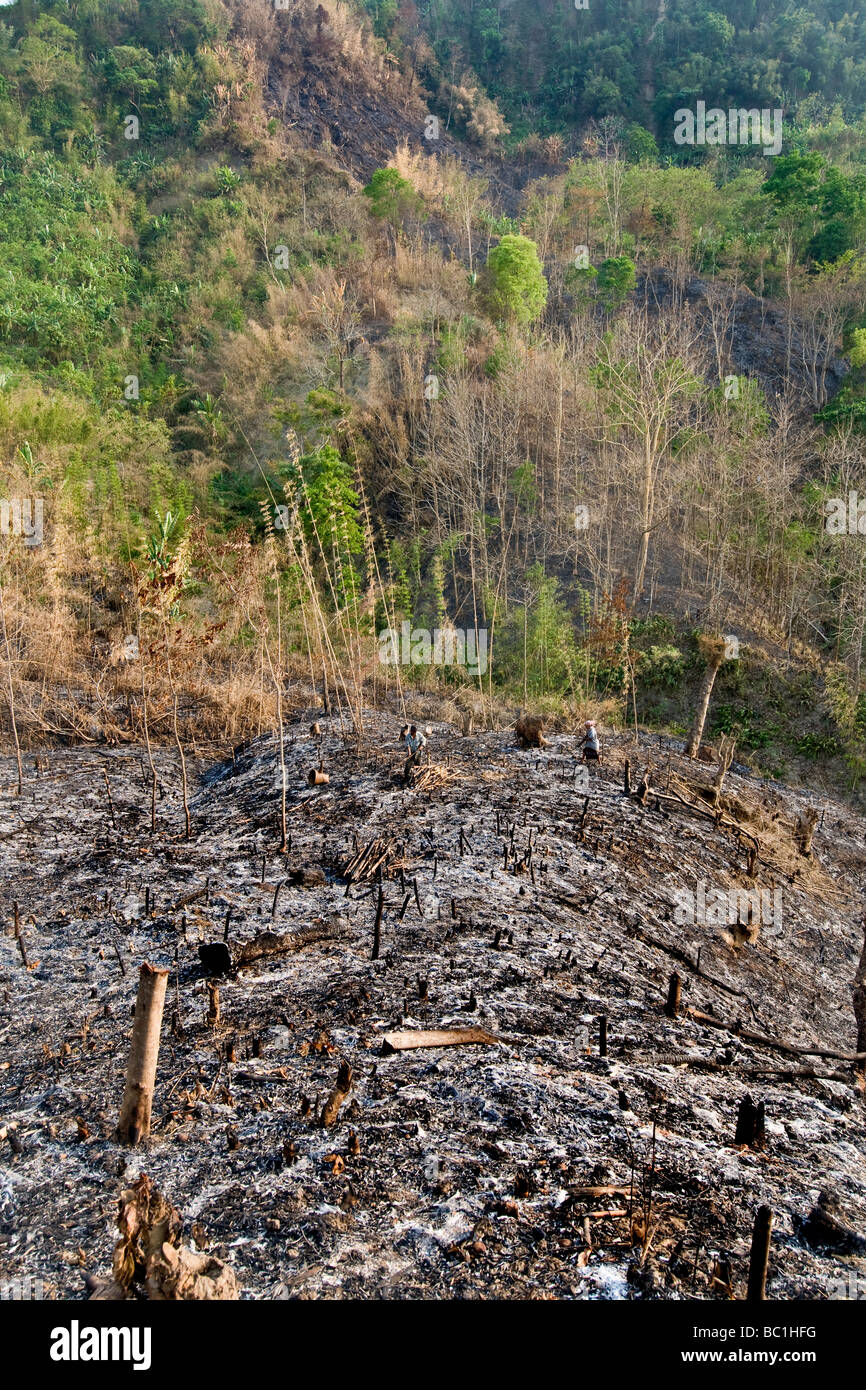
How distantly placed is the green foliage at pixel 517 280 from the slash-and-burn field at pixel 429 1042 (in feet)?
47.4

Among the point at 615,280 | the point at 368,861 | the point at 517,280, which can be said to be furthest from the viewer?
the point at 615,280

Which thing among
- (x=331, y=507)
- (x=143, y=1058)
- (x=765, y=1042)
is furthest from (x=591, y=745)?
(x=331, y=507)

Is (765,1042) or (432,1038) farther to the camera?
(765,1042)

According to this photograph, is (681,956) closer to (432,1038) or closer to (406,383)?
(432,1038)

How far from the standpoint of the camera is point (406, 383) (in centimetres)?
1641

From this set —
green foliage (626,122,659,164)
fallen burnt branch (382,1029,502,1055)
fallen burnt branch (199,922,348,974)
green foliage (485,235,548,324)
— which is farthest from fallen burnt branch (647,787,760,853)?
green foliage (626,122,659,164)

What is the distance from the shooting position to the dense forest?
972 cm

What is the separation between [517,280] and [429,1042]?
1768 cm

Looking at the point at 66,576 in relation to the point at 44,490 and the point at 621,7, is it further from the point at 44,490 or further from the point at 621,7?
the point at 621,7

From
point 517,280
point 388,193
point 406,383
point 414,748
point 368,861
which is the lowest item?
point 368,861

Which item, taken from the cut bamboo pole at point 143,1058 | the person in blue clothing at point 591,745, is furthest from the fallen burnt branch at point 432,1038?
the person in blue clothing at point 591,745

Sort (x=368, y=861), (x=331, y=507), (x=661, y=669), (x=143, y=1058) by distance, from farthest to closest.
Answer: (x=661, y=669), (x=331, y=507), (x=368, y=861), (x=143, y=1058)

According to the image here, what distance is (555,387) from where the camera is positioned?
15.6 metres

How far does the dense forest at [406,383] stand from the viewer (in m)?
9.72
